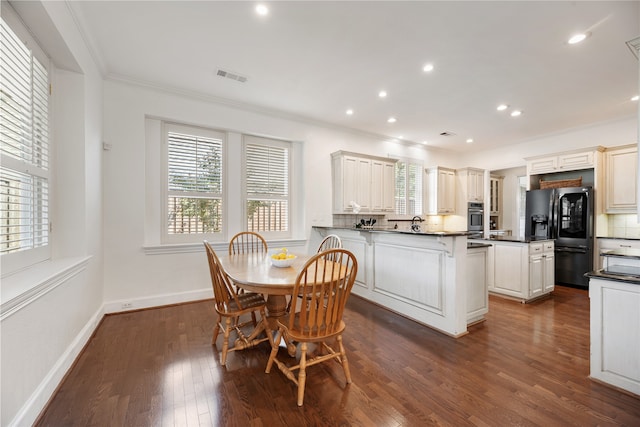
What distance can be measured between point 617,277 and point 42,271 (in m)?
A: 3.91

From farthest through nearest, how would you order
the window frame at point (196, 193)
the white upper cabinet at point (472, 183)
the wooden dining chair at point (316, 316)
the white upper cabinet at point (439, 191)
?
the white upper cabinet at point (472, 183)
the white upper cabinet at point (439, 191)
the window frame at point (196, 193)
the wooden dining chair at point (316, 316)

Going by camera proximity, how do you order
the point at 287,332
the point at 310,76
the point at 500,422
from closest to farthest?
1. the point at 500,422
2. the point at 287,332
3. the point at 310,76

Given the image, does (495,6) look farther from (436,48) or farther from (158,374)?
(158,374)

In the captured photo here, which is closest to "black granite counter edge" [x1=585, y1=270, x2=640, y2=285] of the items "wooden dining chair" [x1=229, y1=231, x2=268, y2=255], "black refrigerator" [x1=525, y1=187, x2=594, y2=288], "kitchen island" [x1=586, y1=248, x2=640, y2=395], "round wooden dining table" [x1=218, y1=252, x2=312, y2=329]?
"kitchen island" [x1=586, y1=248, x2=640, y2=395]

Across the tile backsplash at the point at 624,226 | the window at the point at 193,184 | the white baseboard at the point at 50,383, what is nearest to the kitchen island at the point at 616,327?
the white baseboard at the point at 50,383

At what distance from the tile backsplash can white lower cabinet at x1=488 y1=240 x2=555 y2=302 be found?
1.73 m

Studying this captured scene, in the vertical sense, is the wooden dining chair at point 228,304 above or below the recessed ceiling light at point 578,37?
below

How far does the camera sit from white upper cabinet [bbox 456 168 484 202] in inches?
246

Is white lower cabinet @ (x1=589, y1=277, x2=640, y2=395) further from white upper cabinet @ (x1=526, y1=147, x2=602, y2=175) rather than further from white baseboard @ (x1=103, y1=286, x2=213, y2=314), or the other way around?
white baseboard @ (x1=103, y1=286, x2=213, y2=314)

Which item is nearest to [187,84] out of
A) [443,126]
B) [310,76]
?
[310,76]

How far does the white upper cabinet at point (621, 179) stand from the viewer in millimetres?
4211

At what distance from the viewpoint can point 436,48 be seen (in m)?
2.61

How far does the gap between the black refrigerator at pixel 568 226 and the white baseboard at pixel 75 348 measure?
17.8 ft

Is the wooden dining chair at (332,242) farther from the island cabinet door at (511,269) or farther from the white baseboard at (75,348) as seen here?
the island cabinet door at (511,269)
